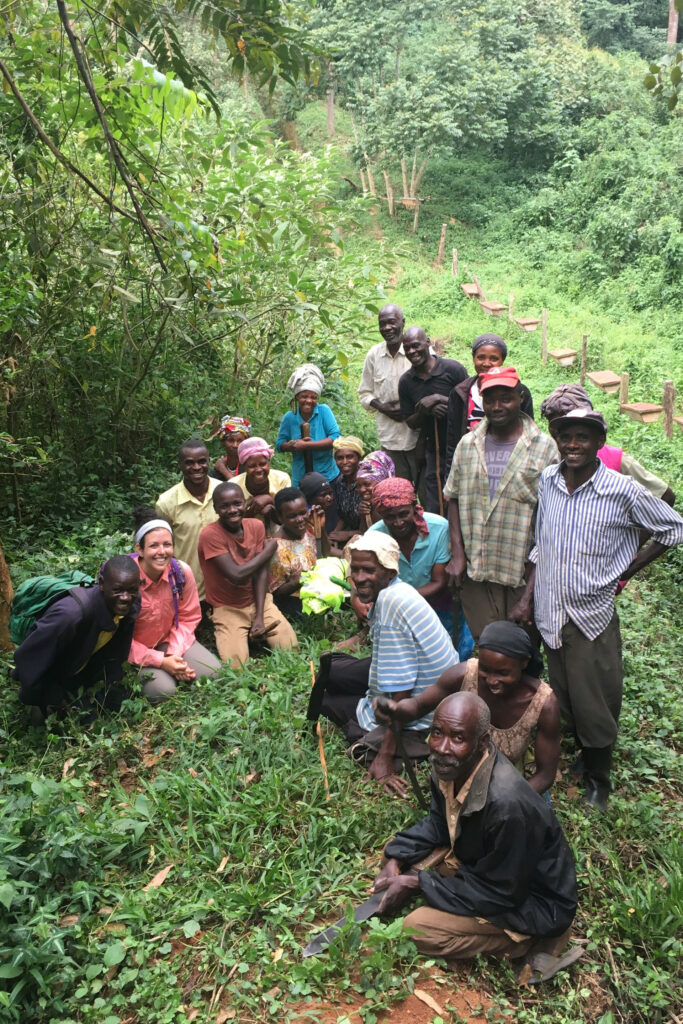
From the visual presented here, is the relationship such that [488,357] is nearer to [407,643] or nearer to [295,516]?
[295,516]

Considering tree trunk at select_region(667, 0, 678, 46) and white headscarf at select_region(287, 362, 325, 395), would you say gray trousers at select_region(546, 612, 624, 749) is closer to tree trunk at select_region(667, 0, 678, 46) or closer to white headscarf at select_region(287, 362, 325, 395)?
white headscarf at select_region(287, 362, 325, 395)

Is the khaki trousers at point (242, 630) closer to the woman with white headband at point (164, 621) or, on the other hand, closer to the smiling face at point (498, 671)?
the woman with white headband at point (164, 621)

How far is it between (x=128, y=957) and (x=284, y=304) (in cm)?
585

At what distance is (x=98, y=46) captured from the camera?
485cm

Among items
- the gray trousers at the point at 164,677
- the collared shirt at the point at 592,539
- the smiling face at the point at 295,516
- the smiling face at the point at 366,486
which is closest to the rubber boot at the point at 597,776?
the collared shirt at the point at 592,539

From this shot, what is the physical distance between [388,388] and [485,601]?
2.66 meters

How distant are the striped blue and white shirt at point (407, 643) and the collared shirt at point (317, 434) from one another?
9.16ft

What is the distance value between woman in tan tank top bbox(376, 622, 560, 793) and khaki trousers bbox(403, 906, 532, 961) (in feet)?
1.94

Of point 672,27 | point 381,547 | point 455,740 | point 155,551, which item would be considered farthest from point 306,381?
point 672,27

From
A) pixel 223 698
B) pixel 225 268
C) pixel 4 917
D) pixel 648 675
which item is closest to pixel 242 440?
pixel 225 268

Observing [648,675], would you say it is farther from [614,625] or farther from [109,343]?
[109,343]

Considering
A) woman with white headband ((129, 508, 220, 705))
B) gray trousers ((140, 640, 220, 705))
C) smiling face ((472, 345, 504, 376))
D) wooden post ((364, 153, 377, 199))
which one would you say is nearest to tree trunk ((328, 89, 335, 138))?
wooden post ((364, 153, 377, 199))

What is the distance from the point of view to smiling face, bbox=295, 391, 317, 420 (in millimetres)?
6781

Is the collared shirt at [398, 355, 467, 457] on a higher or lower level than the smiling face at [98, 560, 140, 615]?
higher
